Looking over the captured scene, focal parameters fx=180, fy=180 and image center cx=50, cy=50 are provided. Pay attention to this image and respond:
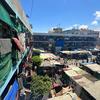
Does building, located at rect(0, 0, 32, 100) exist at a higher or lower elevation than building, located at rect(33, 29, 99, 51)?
higher

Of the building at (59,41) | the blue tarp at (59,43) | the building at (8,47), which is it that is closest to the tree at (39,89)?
the building at (8,47)

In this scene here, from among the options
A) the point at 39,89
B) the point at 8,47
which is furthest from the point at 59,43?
the point at 8,47

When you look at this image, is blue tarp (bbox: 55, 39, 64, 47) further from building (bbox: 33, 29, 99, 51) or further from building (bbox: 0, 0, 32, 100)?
building (bbox: 0, 0, 32, 100)

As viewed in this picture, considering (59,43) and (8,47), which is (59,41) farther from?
(8,47)

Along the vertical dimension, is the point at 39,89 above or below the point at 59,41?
above

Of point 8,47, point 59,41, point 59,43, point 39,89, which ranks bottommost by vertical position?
point 59,43

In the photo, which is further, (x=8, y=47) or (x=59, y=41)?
(x=59, y=41)

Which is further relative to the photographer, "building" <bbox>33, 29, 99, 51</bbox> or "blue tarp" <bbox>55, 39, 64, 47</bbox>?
"building" <bbox>33, 29, 99, 51</bbox>

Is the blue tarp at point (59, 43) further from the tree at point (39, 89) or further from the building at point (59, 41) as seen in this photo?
the tree at point (39, 89)

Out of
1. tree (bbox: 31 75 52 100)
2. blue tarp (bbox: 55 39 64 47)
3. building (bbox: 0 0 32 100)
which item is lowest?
blue tarp (bbox: 55 39 64 47)

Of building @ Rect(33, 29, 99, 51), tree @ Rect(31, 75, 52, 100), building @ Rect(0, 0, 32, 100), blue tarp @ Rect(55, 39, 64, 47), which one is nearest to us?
building @ Rect(0, 0, 32, 100)

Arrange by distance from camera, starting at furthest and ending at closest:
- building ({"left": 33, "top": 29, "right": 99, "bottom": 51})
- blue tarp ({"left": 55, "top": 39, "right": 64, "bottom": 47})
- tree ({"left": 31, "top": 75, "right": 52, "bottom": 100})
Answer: building ({"left": 33, "top": 29, "right": 99, "bottom": 51}) → blue tarp ({"left": 55, "top": 39, "right": 64, "bottom": 47}) → tree ({"left": 31, "top": 75, "right": 52, "bottom": 100})

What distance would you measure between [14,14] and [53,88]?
11.8m

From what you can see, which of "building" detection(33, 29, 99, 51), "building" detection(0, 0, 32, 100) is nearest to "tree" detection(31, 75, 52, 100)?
"building" detection(0, 0, 32, 100)
